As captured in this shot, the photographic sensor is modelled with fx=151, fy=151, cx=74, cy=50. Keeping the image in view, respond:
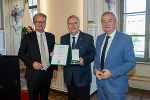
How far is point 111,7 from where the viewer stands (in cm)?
413

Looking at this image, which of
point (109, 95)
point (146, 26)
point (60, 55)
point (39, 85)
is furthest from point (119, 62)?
point (146, 26)

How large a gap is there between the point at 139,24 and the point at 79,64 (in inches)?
116

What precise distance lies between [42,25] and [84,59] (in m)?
0.72

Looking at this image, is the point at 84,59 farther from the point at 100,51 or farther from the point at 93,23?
the point at 93,23

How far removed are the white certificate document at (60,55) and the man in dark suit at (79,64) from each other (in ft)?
0.26

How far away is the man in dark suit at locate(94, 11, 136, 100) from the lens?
1.48 meters

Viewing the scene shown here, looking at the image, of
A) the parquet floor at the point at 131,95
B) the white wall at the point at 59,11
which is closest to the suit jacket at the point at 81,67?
the white wall at the point at 59,11

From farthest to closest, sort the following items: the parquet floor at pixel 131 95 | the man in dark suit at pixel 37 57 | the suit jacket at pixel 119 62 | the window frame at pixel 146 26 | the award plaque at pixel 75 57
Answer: the window frame at pixel 146 26
the parquet floor at pixel 131 95
the man in dark suit at pixel 37 57
the award plaque at pixel 75 57
the suit jacket at pixel 119 62

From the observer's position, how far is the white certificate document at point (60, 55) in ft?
6.39

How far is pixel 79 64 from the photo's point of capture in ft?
6.46

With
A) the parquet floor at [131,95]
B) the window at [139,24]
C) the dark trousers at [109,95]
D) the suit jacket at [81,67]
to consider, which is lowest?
the parquet floor at [131,95]

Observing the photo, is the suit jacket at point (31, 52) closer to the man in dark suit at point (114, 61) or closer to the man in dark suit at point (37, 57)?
the man in dark suit at point (37, 57)

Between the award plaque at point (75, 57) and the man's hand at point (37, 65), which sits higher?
the award plaque at point (75, 57)

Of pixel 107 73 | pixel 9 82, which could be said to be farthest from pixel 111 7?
pixel 9 82
